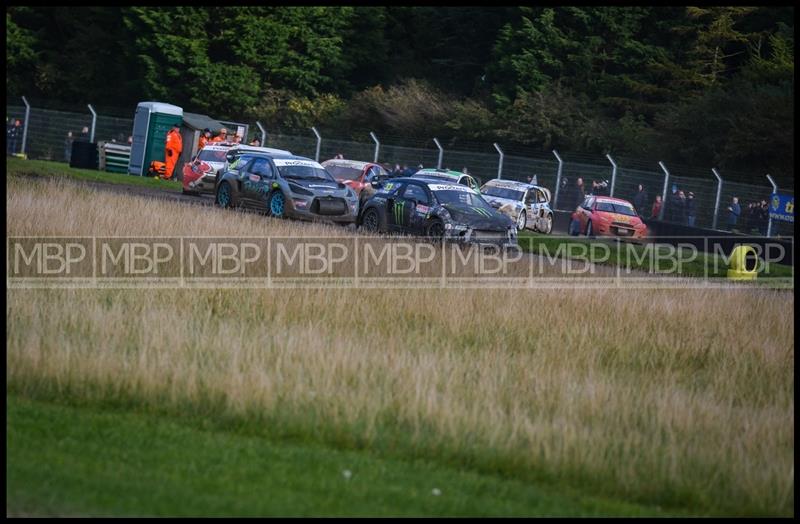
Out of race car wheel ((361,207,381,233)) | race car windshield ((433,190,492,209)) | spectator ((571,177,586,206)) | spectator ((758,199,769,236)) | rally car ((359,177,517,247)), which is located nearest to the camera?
rally car ((359,177,517,247))

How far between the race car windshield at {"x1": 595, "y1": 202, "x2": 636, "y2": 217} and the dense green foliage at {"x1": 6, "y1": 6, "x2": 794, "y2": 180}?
42.1ft

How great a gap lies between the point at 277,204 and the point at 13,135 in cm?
2730

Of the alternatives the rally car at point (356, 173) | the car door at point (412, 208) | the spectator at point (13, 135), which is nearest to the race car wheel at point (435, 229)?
the car door at point (412, 208)

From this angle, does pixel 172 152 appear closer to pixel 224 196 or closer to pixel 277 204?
pixel 224 196

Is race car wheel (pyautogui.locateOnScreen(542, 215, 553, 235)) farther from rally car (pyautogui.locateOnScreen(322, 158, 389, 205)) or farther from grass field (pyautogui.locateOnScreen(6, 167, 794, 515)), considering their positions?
grass field (pyautogui.locateOnScreen(6, 167, 794, 515))

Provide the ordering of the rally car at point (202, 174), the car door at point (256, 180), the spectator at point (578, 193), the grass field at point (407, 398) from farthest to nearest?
the spectator at point (578, 193)
the rally car at point (202, 174)
the car door at point (256, 180)
the grass field at point (407, 398)

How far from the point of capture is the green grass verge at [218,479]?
6727 millimetres

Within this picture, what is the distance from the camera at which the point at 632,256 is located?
1012 inches

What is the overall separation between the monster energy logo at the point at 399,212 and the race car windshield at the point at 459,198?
0.71 m

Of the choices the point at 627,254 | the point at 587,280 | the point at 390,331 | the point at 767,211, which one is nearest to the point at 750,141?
the point at 767,211

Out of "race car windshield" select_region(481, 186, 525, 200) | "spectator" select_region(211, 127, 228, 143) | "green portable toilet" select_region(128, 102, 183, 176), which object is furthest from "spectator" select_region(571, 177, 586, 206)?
"green portable toilet" select_region(128, 102, 183, 176)

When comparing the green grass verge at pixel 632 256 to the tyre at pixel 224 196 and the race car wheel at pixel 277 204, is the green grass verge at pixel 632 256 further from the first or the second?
the tyre at pixel 224 196

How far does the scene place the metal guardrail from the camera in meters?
39.8

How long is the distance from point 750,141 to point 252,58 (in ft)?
95.3
